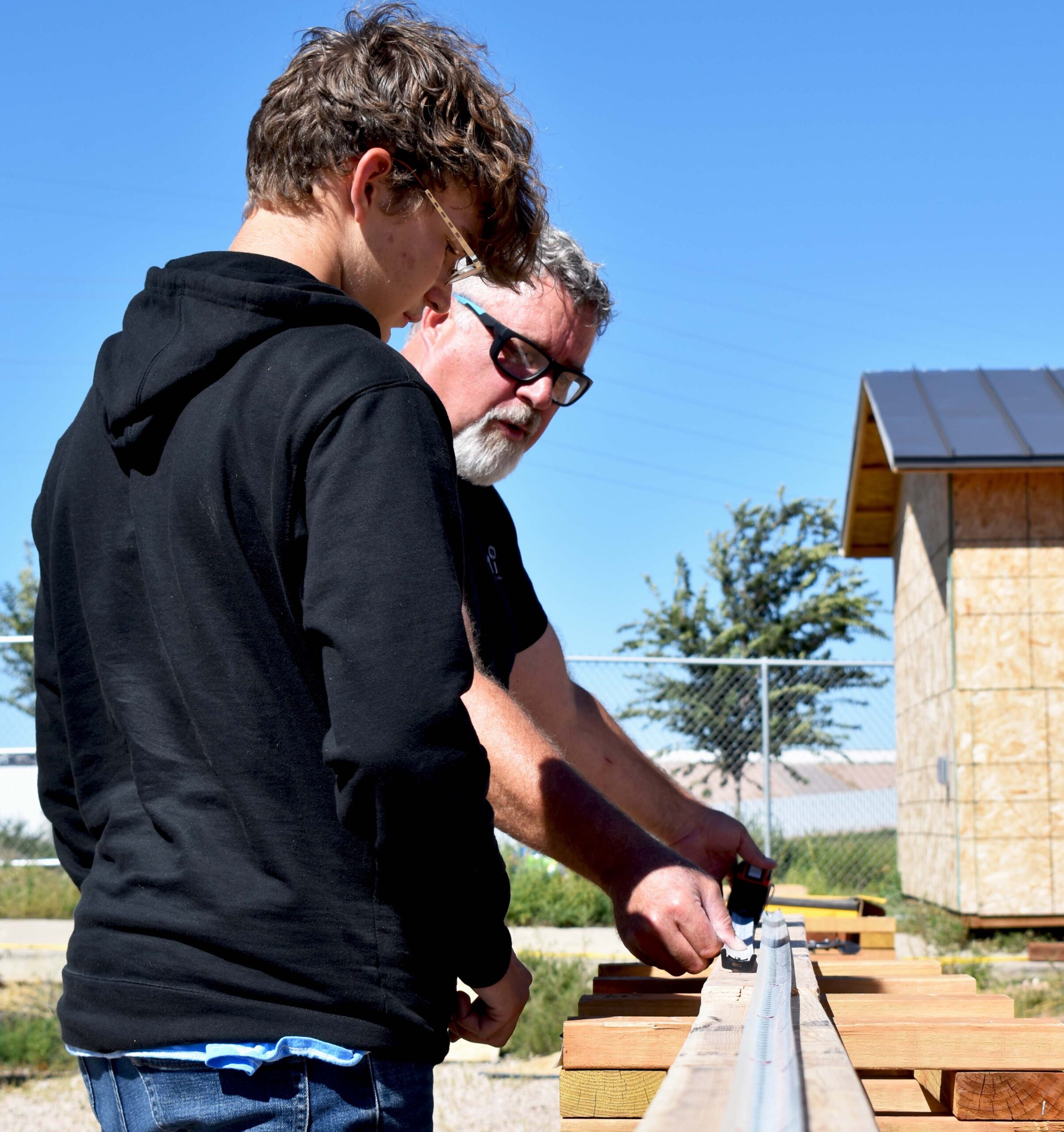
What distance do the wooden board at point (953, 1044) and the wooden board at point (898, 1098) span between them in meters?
0.22

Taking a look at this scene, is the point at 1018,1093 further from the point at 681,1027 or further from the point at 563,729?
the point at 563,729

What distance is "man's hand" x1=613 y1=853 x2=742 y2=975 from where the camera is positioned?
1.91 m

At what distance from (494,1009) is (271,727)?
550 mm

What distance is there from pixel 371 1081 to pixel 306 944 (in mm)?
179

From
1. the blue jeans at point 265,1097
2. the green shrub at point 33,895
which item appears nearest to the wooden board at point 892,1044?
the blue jeans at point 265,1097

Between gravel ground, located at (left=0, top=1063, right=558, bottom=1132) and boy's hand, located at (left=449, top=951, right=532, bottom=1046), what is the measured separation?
3.74m

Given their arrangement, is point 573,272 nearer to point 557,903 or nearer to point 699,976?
point 699,976

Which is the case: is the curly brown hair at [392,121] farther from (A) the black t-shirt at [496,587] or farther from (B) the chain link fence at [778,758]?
(B) the chain link fence at [778,758]

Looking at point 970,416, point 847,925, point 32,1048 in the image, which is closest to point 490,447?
point 847,925

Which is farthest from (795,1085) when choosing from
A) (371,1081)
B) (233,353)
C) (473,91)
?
(473,91)

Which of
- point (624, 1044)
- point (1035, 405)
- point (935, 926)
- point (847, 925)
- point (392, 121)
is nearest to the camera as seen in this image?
point (392, 121)

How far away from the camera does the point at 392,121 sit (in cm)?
163

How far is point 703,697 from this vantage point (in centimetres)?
1189

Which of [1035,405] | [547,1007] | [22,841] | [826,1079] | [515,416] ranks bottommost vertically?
[547,1007]
